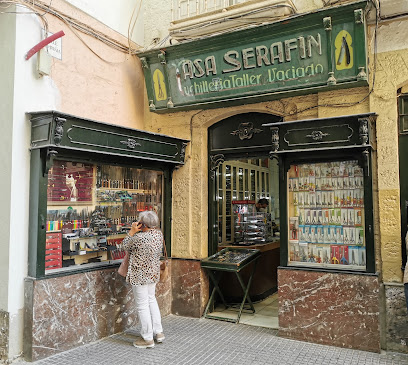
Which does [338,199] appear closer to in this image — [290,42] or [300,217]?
[300,217]

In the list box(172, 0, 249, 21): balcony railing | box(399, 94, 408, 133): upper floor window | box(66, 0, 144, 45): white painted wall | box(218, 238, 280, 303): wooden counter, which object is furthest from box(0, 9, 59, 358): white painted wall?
box(399, 94, 408, 133): upper floor window

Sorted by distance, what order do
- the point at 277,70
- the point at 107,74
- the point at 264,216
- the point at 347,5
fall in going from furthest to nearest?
the point at 264,216, the point at 107,74, the point at 277,70, the point at 347,5

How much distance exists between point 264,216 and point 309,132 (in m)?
2.96

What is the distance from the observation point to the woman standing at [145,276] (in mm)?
4871

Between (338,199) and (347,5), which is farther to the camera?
(338,199)

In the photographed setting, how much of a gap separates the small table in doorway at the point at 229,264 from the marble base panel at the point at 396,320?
6.93ft

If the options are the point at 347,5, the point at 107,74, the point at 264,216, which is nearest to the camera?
the point at 347,5

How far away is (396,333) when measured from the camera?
4.68 meters

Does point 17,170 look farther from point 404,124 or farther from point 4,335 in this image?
point 404,124

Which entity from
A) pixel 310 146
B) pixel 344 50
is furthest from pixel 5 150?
pixel 344 50

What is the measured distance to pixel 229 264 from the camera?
19.2ft

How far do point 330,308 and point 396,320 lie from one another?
79 centimetres

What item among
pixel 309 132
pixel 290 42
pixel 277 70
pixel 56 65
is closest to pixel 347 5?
pixel 290 42

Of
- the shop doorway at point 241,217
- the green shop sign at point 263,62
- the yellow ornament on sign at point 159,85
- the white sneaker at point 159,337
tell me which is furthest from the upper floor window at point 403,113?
the white sneaker at point 159,337
